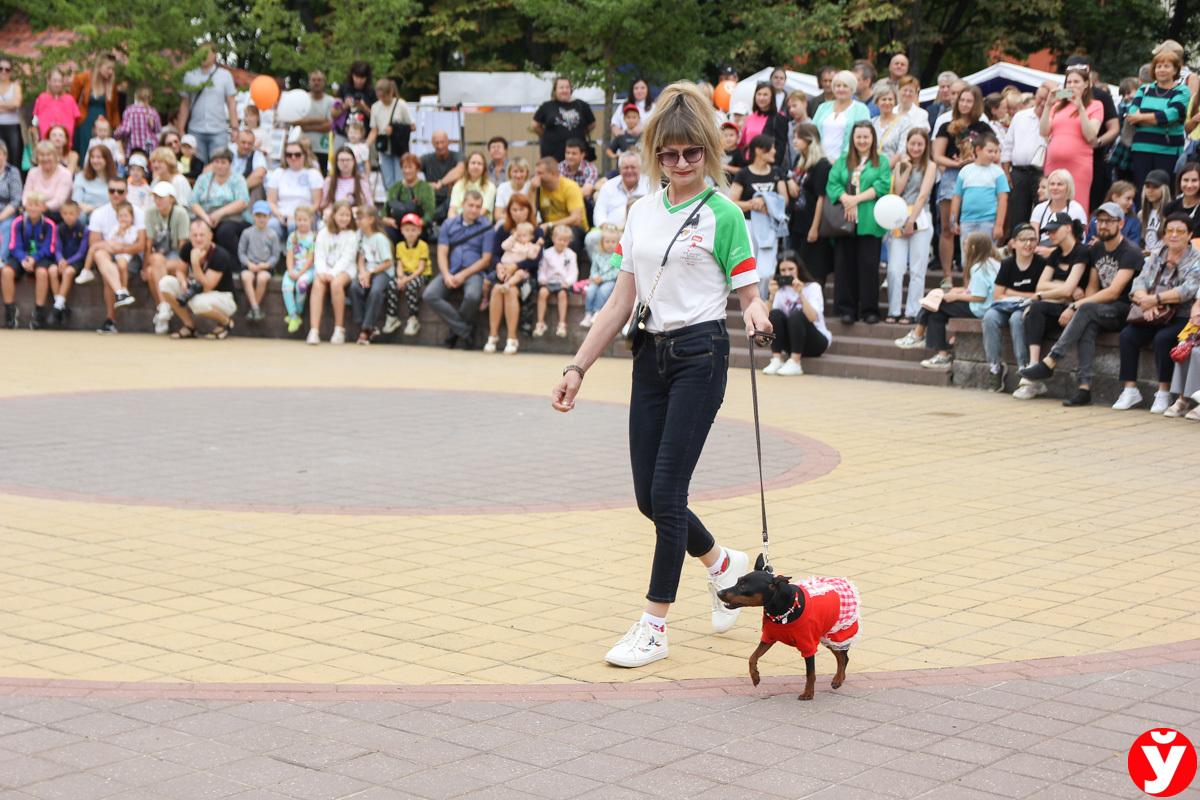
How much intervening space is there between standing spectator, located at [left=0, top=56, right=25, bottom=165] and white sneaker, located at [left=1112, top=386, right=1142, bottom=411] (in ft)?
46.6

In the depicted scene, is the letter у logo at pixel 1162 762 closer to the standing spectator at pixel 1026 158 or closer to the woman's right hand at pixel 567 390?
the woman's right hand at pixel 567 390

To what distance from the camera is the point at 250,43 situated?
2783 centimetres

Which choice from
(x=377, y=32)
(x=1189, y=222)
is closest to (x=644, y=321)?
(x=1189, y=222)

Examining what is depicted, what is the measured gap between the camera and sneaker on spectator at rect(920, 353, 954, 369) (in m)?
14.5

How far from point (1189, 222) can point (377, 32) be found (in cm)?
1647

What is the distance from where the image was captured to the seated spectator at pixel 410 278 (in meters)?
17.6

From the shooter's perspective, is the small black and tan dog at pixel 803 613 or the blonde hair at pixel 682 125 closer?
the small black and tan dog at pixel 803 613

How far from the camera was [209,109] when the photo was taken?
69.5ft

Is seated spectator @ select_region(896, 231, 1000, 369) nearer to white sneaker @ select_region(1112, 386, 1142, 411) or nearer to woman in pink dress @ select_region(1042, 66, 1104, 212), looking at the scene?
woman in pink dress @ select_region(1042, 66, 1104, 212)

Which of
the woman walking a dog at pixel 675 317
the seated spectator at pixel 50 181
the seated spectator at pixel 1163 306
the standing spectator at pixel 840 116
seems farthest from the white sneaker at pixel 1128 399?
the seated spectator at pixel 50 181

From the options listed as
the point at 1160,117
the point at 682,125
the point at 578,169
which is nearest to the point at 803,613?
the point at 682,125

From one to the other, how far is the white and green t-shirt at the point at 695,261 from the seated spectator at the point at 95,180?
14711 mm

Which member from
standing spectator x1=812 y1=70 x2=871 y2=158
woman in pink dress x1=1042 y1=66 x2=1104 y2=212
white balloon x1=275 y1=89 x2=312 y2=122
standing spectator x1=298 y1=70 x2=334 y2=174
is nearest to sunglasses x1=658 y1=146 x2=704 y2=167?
woman in pink dress x1=1042 y1=66 x2=1104 y2=212

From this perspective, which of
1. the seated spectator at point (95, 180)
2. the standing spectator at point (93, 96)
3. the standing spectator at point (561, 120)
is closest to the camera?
the seated spectator at point (95, 180)
